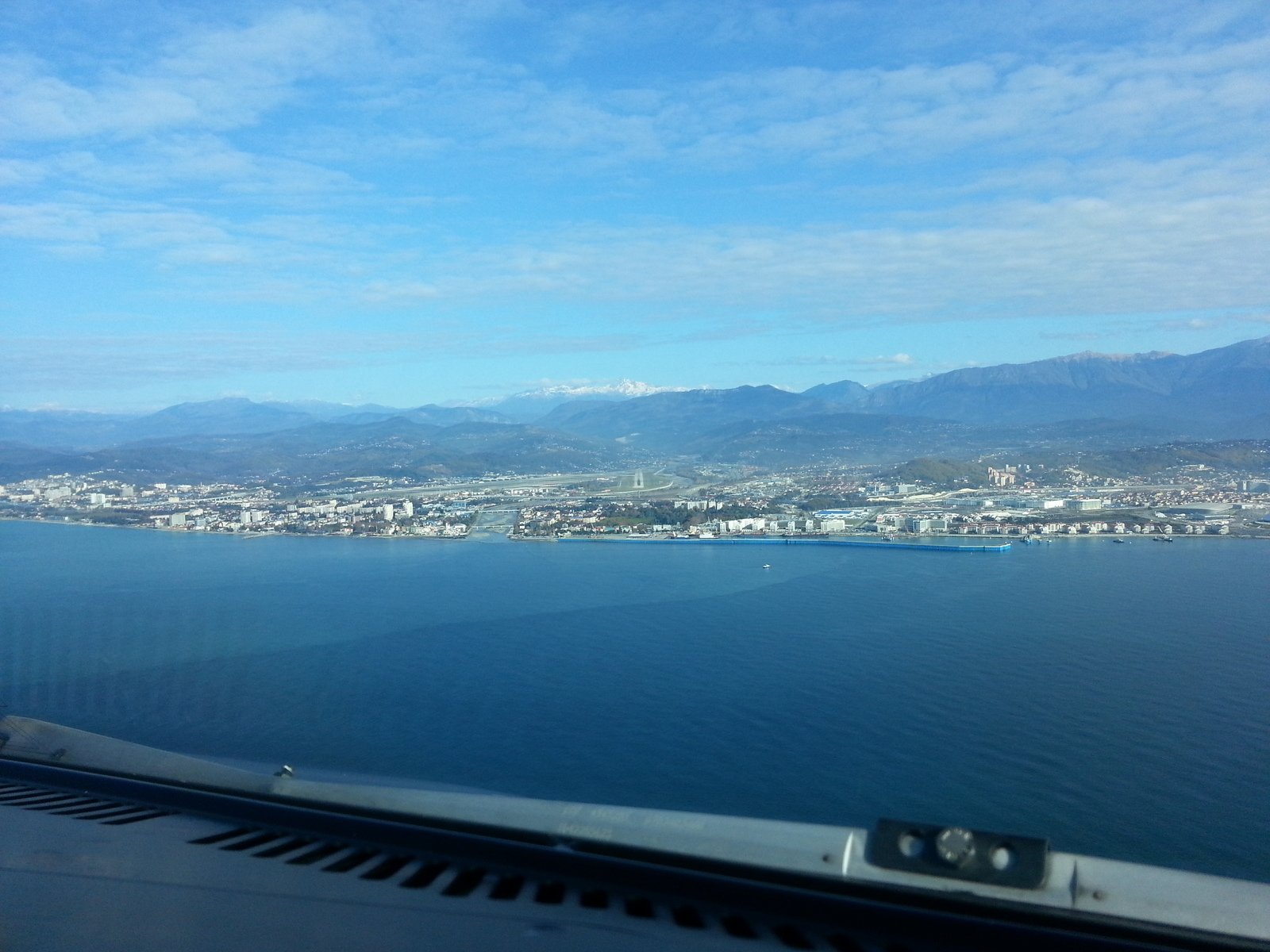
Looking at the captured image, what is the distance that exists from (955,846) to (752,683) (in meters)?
4.30

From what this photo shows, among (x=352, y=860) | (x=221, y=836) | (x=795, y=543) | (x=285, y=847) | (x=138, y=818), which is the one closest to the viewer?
(x=352, y=860)

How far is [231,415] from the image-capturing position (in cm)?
4828

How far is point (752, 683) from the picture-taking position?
6.09 meters

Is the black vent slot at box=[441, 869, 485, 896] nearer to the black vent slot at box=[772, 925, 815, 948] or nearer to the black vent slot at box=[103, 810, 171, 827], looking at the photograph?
the black vent slot at box=[772, 925, 815, 948]

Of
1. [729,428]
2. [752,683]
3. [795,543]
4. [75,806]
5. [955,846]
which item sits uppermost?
[729,428]

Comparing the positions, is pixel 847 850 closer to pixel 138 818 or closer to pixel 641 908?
pixel 641 908

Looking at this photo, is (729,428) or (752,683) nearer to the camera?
(752,683)

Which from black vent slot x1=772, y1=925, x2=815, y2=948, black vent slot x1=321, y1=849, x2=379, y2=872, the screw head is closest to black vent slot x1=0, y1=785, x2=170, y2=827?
black vent slot x1=321, y1=849, x2=379, y2=872

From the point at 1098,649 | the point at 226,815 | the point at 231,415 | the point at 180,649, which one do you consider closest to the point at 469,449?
the point at 231,415

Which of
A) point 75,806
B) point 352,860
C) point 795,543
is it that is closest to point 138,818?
point 75,806

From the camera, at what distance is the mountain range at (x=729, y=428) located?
24.5 m

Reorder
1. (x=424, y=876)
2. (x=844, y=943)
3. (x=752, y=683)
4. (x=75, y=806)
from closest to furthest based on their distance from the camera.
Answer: (x=844, y=943) < (x=424, y=876) < (x=75, y=806) < (x=752, y=683)

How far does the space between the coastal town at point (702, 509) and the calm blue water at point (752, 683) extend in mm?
2224

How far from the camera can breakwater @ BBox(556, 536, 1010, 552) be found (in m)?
12.4
